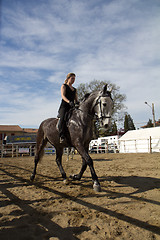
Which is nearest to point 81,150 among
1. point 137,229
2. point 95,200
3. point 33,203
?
point 95,200

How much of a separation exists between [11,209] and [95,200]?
147cm

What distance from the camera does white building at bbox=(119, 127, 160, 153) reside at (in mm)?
19388

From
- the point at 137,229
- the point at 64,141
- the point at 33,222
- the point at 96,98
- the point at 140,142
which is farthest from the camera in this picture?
the point at 140,142

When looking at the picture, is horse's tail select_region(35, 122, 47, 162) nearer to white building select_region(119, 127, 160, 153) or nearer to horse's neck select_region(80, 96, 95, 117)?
horse's neck select_region(80, 96, 95, 117)

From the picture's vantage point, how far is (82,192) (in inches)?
140

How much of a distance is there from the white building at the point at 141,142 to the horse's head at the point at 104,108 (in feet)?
53.3

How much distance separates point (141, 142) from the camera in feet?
67.2

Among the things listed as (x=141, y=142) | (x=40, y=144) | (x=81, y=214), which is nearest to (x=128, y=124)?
(x=141, y=142)

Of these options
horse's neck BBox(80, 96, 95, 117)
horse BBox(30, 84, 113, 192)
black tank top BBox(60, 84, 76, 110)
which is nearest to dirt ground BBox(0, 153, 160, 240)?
horse BBox(30, 84, 113, 192)

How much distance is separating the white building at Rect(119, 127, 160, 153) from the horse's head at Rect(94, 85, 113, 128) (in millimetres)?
16249

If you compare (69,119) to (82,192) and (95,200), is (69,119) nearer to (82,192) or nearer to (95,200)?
(82,192)

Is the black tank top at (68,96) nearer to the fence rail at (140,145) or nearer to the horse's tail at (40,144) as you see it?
the horse's tail at (40,144)

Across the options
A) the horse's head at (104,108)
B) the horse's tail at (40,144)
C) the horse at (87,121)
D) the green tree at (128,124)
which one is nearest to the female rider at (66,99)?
the horse at (87,121)

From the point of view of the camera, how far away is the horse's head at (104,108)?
12.8 feet
